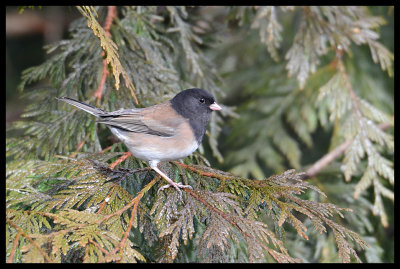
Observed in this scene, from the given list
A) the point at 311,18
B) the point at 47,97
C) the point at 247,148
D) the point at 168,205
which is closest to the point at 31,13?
the point at 47,97

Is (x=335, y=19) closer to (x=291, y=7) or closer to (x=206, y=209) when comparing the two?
(x=291, y=7)

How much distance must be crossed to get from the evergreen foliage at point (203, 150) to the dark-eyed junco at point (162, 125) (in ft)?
0.30

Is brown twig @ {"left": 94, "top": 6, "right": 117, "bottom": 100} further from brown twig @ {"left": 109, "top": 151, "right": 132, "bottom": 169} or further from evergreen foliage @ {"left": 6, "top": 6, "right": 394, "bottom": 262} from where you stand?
brown twig @ {"left": 109, "top": 151, "right": 132, "bottom": 169}

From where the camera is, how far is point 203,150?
2889 millimetres

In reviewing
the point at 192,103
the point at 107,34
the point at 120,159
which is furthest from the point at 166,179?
the point at 107,34

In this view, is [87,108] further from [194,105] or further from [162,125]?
[194,105]

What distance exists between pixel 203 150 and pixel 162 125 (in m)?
0.68

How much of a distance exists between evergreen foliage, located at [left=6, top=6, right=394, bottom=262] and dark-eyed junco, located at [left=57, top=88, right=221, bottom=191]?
0.30 feet

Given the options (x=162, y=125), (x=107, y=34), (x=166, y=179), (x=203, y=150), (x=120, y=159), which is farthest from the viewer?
(x=203, y=150)

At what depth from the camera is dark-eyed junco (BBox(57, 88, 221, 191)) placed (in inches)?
81.7

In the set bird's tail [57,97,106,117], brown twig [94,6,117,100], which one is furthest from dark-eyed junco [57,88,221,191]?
brown twig [94,6,117,100]

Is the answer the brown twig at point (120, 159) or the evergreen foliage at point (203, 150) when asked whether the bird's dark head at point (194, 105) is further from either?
the brown twig at point (120, 159)

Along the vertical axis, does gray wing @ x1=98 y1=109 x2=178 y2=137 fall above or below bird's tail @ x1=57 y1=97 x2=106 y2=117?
A: below

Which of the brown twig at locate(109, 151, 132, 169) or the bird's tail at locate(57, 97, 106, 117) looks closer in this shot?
the brown twig at locate(109, 151, 132, 169)
